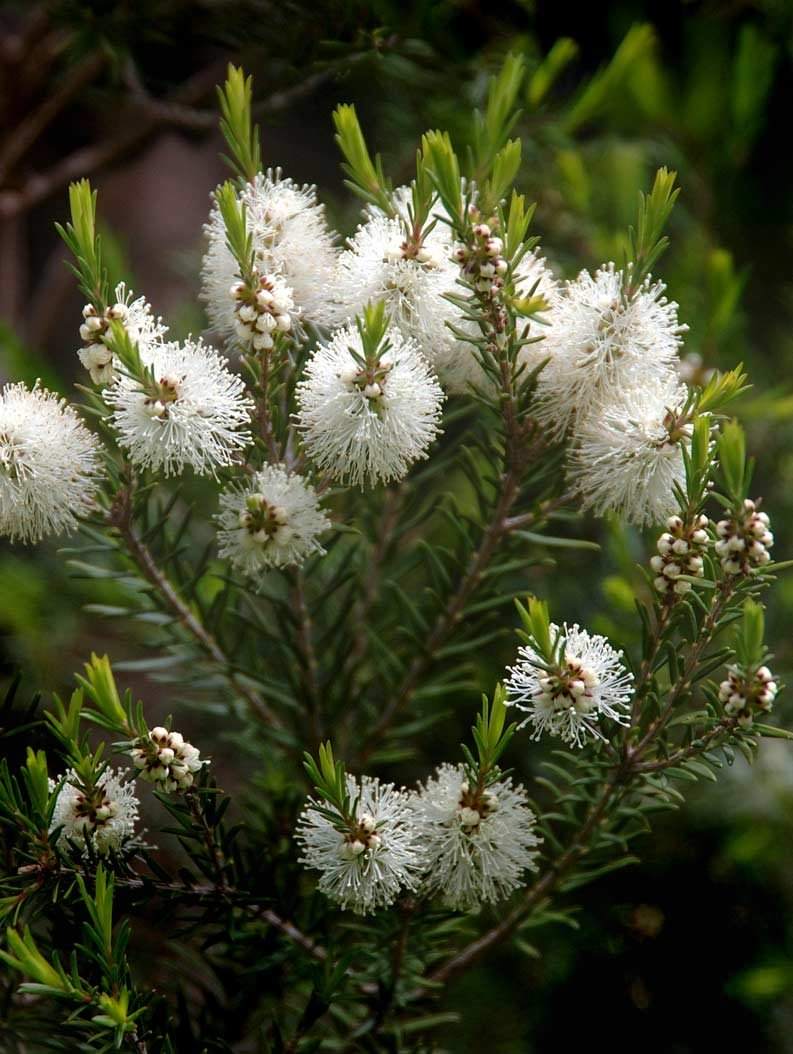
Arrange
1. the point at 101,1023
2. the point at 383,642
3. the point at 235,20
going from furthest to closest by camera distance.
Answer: the point at 235,20, the point at 383,642, the point at 101,1023

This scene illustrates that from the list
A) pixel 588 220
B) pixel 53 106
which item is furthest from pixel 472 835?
pixel 53 106

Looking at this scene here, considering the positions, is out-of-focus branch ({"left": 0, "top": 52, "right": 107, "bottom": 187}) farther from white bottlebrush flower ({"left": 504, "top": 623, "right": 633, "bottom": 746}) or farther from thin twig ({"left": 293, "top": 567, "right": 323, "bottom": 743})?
white bottlebrush flower ({"left": 504, "top": 623, "right": 633, "bottom": 746})

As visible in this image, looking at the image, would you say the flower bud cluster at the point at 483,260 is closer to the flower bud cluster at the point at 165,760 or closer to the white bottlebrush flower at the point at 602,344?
the white bottlebrush flower at the point at 602,344

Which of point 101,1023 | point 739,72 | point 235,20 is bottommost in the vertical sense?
point 101,1023

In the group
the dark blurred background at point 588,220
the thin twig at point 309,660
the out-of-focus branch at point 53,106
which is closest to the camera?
the thin twig at point 309,660

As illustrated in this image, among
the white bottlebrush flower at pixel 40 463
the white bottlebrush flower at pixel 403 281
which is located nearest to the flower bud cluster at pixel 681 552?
the white bottlebrush flower at pixel 403 281

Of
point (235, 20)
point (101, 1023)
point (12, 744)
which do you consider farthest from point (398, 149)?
point (101, 1023)

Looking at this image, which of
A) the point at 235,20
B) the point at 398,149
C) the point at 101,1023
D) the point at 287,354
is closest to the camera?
the point at 101,1023

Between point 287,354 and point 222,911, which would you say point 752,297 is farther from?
point 222,911
